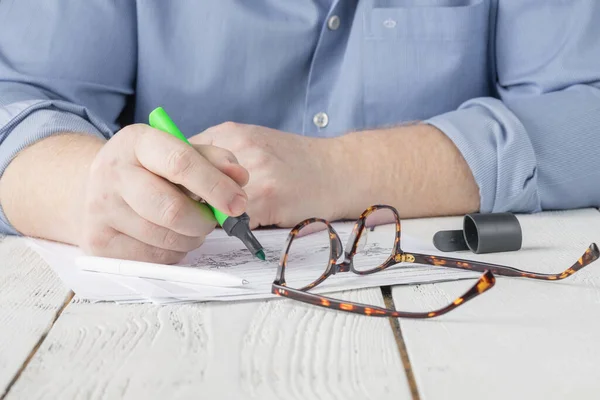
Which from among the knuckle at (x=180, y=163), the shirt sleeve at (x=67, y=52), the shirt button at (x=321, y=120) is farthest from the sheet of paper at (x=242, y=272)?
the shirt button at (x=321, y=120)

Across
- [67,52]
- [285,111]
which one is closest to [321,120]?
[285,111]

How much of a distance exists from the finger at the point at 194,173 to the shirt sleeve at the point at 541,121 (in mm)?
417

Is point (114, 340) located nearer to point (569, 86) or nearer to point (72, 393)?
point (72, 393)

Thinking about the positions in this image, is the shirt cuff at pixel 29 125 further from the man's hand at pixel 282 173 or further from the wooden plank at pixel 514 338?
the wooden plank at pixel 514 338

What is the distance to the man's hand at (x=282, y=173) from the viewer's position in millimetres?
930

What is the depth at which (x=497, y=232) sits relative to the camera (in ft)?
2.76

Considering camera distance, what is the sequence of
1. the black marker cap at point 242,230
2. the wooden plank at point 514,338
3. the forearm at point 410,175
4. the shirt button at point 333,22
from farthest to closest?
the shirt button at point 333,22, the forearm at point 410,175, the black marker cap at point 242,230, the wooden plank at point 514,338

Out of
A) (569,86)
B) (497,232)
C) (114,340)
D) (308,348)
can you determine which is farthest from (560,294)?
(569,86)

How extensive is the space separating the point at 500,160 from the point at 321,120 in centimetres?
39

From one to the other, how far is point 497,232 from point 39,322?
A: 49cm

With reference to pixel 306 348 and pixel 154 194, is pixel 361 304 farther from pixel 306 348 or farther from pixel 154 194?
pixel 154 194

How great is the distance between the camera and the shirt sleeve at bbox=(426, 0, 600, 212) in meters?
1.02

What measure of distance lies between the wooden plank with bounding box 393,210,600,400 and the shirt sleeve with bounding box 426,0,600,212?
21cm

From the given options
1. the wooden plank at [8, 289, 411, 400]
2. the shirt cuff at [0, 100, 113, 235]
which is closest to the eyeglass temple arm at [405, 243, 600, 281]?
the wooden plank at [8, 289, 411, 400]
